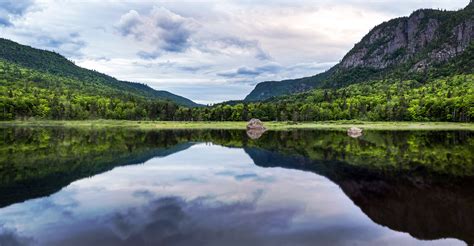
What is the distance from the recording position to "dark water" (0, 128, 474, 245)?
1591 centimetres


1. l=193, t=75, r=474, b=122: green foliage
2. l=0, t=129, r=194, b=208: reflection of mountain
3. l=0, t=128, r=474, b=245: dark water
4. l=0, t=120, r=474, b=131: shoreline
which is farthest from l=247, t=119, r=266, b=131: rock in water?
l=0, t=128, r=474, b=245: dark water

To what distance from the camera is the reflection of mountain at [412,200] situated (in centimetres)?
1730

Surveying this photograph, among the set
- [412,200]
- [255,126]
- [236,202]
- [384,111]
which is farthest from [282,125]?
[236,202]

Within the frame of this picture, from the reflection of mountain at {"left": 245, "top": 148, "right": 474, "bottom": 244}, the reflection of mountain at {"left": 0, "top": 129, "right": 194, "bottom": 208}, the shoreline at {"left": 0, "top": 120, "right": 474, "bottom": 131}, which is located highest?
the reflection of mountain at {"left": 0, "top": 129, "right": 194, "bottom": 208}

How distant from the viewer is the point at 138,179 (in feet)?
97.5

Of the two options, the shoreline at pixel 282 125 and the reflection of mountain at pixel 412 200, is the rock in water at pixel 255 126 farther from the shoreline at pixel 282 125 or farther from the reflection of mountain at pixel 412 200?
the reflection of mountain at pixel 412 200

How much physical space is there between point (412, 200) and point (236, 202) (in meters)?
9.89

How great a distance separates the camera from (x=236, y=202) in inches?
862

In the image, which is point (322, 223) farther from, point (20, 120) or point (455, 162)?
point (20, 120)

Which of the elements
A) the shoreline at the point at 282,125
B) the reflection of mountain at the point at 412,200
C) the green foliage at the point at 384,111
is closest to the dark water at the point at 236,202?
the reflection of mountain at the point at 412,200

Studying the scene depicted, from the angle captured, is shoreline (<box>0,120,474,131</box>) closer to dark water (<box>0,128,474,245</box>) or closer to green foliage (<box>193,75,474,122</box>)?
green foliage (<box>193,75,474,122</box>)

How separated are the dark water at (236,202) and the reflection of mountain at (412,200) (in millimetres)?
61

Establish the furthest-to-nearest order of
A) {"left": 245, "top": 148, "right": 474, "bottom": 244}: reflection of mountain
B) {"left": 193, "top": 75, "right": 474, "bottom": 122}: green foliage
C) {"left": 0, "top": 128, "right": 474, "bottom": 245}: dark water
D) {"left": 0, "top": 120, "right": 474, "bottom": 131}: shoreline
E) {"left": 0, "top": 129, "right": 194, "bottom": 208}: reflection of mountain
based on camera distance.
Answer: {"left": 193, "top": 75, "right": 474, "bottom": 122}: green foliage
{"left": 0, "top": 120, "right": 474, "bottom": 131}: shoreline
{"left": 0, "top": 129, "right": 194, "bottom": 208}: reflection of mountain
{"left": 245, "top": 148, "right": 474, "bottom": 244}: reflection of mountain
{"left": 0, "top": 128, "right": 474, "bottom": 245}: dark water

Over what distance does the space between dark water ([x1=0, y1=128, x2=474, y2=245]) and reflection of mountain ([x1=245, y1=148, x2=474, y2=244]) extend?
0.20ft
